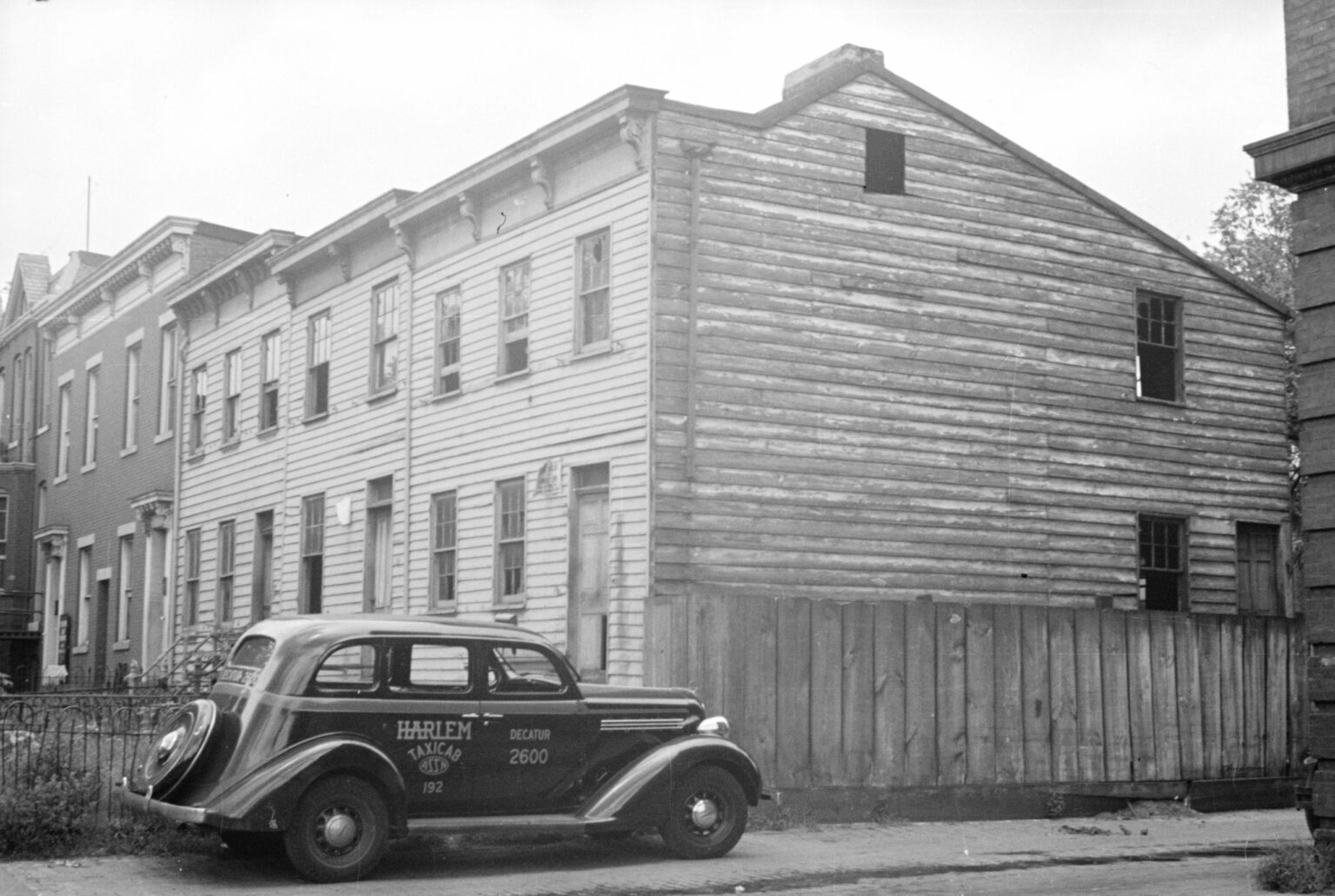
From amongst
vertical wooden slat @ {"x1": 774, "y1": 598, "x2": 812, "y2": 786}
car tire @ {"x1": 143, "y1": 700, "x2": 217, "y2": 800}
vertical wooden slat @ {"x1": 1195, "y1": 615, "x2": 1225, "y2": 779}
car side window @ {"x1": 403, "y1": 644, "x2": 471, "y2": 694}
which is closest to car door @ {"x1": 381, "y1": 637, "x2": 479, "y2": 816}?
car side window @ {"x1": 403, "y1": 644, "x2": 471, "y2": 694}

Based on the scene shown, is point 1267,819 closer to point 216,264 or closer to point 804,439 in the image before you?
point 804,439

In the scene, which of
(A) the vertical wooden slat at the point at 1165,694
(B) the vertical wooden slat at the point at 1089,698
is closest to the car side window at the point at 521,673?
(B) the vertical wooden slat at the point at 1089,698

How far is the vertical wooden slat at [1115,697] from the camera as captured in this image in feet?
59.1

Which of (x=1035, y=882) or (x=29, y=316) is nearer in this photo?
(x=1035, y=882)

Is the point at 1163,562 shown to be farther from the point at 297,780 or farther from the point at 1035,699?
the point at 297,780

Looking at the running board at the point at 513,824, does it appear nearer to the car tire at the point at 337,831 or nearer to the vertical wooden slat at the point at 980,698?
the car tire at the point at 337,831

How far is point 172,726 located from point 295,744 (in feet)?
4.10

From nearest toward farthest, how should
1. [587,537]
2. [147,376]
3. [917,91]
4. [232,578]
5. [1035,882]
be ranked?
[1035,882]
[587,537]
[917,91]
[232,578]
[147,376]

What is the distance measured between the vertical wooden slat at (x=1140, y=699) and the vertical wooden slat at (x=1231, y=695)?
107 centimetres

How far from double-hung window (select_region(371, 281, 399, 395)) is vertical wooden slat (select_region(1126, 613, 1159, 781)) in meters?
11.4

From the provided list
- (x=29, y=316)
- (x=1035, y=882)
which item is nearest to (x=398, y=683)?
(x=1035, y=882)

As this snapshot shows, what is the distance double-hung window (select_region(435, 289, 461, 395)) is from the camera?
22.8m

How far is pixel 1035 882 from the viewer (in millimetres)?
12031

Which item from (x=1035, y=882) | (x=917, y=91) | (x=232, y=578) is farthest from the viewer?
(x=232, y=578)
